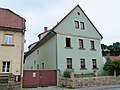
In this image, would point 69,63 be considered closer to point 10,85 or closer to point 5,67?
point 5,67

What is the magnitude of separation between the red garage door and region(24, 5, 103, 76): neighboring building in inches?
51.2

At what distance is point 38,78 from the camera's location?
19.7 m

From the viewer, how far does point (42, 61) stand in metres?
28.1

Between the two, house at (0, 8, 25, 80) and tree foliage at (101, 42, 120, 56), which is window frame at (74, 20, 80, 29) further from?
tree foliage at (101, 42, 120, 56)

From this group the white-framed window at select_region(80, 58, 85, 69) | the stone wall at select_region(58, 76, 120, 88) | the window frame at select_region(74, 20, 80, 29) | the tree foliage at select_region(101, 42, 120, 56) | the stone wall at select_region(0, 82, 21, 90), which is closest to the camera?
the stone wall at select_region(0, 82, 21, 90)

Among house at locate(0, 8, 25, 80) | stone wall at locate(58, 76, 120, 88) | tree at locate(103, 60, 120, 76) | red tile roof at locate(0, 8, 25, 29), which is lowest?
stone wall at locate(58, 76, 120, 88)

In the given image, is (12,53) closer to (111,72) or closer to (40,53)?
(40,53)

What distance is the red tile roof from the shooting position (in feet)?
62.4

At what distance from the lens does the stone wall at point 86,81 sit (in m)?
18.1

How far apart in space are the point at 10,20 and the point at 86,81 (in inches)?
462

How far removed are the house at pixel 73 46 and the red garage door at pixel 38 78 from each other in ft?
3.36

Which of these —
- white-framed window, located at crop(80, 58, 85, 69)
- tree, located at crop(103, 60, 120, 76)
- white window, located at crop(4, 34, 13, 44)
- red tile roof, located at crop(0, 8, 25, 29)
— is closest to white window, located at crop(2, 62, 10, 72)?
white window, located at crop(4, 34, 13, 44)

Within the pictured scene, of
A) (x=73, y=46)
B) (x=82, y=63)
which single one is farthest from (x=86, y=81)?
(x=73, y=46)

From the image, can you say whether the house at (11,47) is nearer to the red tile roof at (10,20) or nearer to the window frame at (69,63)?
the red tile roof at (10,20)
